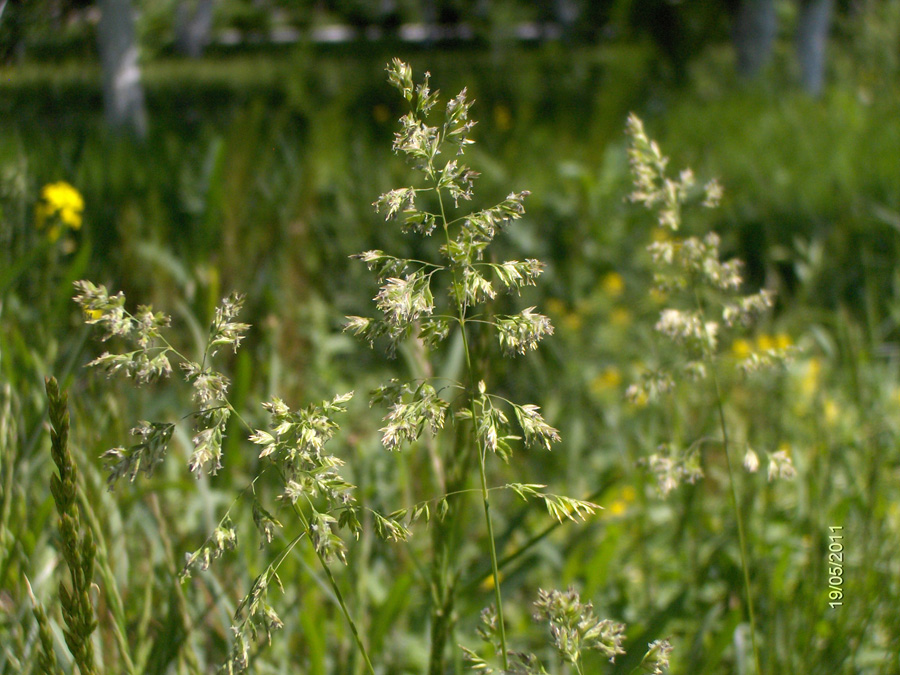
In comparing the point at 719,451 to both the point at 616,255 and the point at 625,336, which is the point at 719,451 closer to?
the point at 625,336

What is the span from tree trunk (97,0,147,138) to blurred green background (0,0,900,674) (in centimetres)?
7

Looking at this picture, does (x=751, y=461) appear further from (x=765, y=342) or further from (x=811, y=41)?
(x=811, y=41)

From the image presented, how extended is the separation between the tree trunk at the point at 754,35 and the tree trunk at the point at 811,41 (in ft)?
0.88

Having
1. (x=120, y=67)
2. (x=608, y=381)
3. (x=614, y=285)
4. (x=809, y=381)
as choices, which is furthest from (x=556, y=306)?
(x=120, y=67)

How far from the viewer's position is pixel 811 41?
7227 millimetres

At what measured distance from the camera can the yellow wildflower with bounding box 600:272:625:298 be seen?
3.22 m

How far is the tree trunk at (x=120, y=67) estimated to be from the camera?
413 centimetres

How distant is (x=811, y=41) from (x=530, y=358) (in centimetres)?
636

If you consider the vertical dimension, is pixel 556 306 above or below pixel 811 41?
below

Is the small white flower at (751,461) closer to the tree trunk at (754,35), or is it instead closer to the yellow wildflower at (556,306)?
the yellow wildflower at (556,306)

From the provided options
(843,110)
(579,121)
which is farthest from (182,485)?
(843,110)

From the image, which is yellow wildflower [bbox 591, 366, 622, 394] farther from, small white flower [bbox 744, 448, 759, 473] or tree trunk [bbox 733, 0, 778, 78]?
tree trunk [bbox 733, 0, 778, 78]
